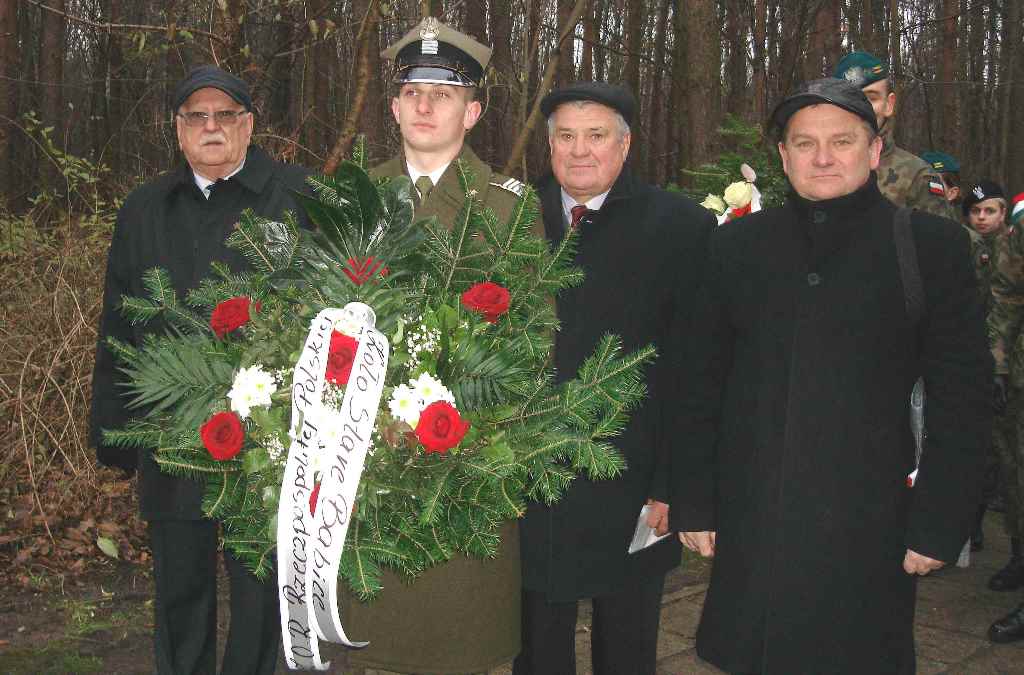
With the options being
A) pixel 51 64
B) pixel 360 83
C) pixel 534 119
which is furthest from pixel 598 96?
pixel 51 64

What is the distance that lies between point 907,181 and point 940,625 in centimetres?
212

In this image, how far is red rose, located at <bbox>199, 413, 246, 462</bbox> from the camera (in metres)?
2.37

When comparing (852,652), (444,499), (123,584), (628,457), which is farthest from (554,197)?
(123,584)

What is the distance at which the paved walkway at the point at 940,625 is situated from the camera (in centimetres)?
479

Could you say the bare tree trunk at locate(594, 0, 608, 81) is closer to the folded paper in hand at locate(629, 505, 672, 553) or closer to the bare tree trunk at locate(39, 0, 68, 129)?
the bare tree trunk at locate(39, 0, 68, 129)

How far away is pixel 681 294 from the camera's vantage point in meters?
3.42

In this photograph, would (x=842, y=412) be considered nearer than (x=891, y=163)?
Yes

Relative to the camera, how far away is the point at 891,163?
533 cm

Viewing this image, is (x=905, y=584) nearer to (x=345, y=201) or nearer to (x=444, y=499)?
(x=444, y=499)

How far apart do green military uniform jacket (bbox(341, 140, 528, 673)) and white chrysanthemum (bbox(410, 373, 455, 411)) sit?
703 mm

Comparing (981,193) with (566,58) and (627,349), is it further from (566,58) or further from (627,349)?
(566,58)

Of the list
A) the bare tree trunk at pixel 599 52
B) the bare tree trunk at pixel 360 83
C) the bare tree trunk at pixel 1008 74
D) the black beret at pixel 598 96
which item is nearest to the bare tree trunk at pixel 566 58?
the bare tree trunk at pixel 599 52

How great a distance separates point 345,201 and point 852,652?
68.2 inches

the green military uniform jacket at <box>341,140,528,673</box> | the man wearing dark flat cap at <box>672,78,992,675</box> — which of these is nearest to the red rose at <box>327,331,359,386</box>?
the green military uniform jacket at <box>341,140,528,673</box>
